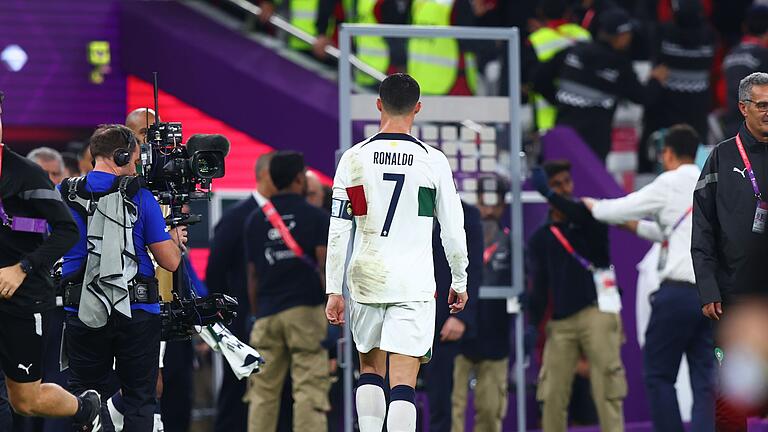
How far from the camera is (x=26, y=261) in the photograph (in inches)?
359

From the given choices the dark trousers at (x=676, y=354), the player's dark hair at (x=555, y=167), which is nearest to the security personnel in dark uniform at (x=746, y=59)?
the player's dark hair at (x=555, y=167)

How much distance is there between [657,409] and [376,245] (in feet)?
11.1

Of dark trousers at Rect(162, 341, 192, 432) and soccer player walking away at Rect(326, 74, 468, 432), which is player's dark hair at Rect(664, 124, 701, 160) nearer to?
soccer player walking away at Rect(326, 74, 468, 432)

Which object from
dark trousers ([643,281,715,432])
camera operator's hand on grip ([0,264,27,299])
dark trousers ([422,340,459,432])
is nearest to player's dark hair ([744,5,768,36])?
dark trousers ([643,281,715,432])

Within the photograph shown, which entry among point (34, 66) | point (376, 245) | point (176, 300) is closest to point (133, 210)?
point (176, 300)

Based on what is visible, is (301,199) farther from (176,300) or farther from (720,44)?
(720,44)

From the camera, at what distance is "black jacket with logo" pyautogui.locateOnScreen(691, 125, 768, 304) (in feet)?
32.3

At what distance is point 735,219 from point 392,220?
2.07 metres

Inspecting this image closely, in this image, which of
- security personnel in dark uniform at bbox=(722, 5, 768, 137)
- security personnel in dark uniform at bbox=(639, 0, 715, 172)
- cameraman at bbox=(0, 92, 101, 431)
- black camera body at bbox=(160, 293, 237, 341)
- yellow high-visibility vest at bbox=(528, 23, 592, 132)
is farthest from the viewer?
security personnel in dark uniform at bbox=(639, 0, 715, 172)

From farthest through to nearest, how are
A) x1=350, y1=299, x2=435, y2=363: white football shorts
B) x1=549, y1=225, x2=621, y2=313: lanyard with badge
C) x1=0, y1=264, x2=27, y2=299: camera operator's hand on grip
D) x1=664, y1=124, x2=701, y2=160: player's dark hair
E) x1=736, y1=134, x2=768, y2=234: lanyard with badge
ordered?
x1=549, y1=225, x2=621, y2=313: lanyard with badge → x1=664, y1=124, x2=701, y2=160: player's dark hair → x1=736, y1=134, x2=768, y2=234: lanyard with badge → x1=350, y1=299, x2=435, y2=363: white football shorts → x1=0, y1=264, x2=27, y2=299: camera operator's hand on grip

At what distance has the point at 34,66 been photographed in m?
15.7

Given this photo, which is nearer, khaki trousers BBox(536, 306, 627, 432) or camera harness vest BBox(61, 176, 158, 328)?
camera harness vest BBox(61, 176, 158, 328)

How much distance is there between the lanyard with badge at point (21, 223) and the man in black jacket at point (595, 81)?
728 cm

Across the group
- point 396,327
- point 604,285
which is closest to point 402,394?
point 396,327
